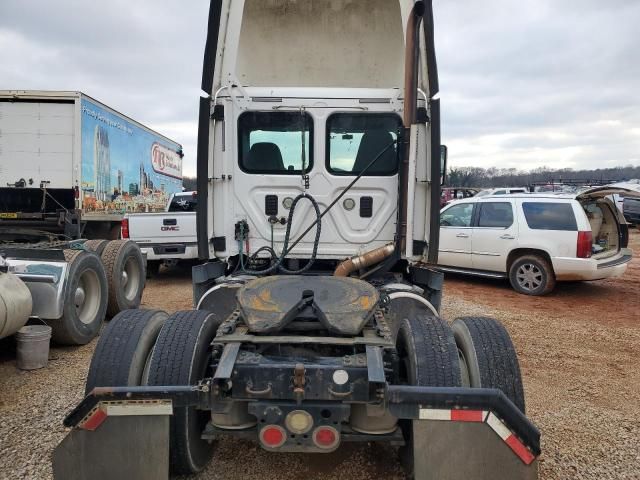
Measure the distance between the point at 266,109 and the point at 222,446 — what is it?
117 inches

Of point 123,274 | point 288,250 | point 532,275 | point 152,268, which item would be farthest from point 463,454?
point 152,268

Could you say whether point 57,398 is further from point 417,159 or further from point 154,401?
point 417,159

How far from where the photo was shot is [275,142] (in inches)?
189

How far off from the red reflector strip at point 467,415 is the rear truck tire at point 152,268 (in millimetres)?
9287

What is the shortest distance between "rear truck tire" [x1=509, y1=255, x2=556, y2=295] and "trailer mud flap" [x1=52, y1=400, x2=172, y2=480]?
27.3ft

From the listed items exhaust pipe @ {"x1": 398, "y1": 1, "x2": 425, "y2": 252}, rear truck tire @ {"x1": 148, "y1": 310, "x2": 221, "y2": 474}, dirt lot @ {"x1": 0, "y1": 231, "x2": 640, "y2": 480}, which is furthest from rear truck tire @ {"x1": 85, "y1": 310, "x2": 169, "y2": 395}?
exhaust pipe @ {"x1": 398, "y1": 1, "x2": 425, "y2": 252}

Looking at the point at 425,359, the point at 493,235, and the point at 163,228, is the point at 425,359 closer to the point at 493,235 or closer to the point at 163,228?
the point at 493,235

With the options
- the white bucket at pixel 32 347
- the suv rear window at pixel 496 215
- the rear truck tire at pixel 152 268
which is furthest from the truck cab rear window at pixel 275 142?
the rear truck tire at pixel 152 268

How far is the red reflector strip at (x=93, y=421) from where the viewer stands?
2367 millimetres

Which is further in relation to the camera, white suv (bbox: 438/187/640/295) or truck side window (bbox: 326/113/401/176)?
white suv (bbox: 438/187/640/295)

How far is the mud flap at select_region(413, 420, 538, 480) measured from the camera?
2273mm

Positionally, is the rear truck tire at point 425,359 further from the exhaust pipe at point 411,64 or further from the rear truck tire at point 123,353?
the exhaust pipe at point 411,64

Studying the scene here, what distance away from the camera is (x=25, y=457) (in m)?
3.23

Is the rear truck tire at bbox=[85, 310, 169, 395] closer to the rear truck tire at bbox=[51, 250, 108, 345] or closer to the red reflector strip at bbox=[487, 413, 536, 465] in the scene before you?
the red reflector strip at bbox=[487, 413, 536, 465]
